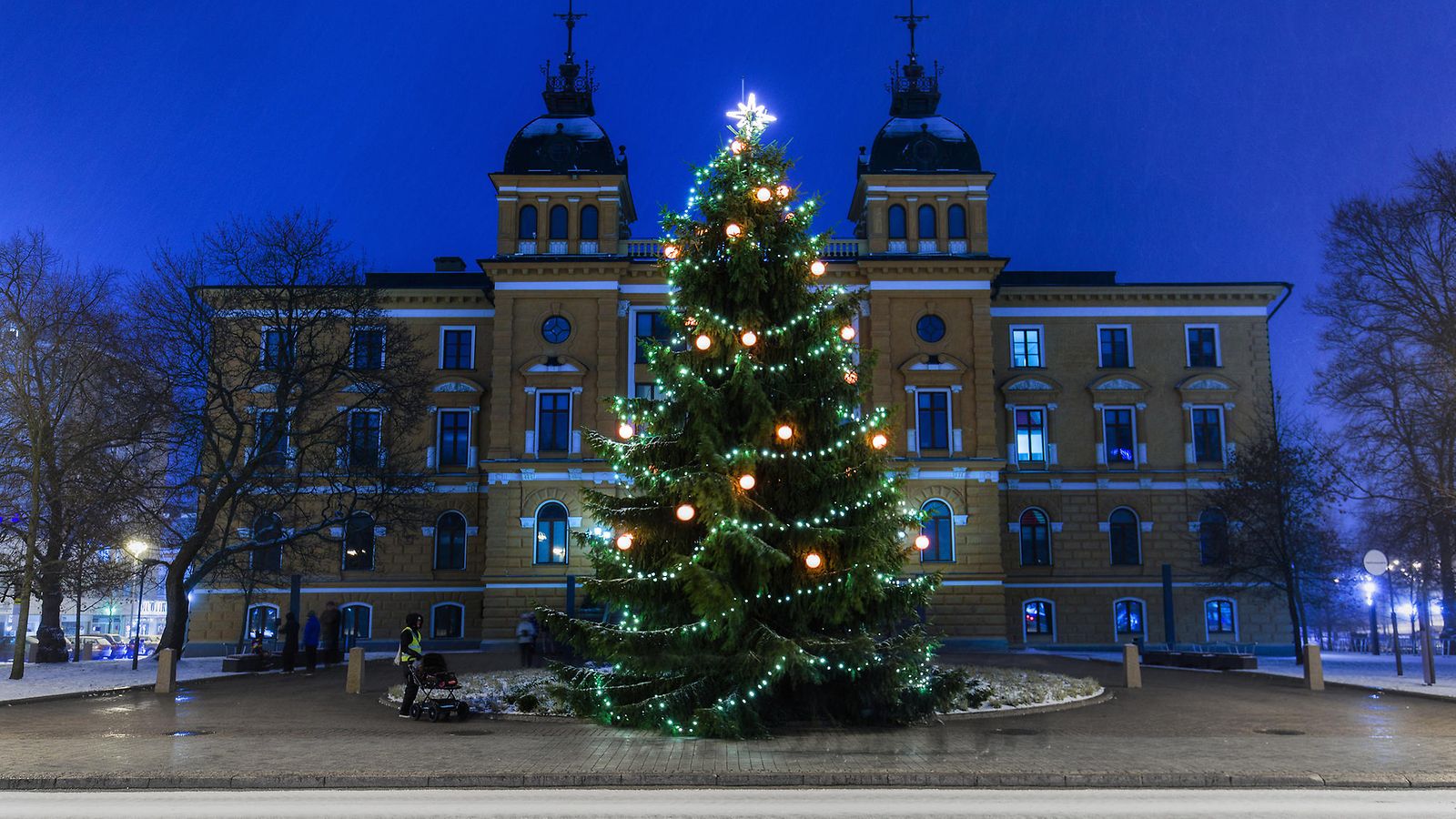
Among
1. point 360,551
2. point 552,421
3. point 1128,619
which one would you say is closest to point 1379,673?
point 1128,619

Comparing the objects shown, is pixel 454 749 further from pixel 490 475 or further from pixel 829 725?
pixel 490 475

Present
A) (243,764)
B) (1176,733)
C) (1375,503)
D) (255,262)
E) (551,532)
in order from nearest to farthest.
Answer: (243,764) → (1176,733) → (255,262) → (1375,503) → (551,532)

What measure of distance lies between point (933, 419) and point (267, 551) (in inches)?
1061

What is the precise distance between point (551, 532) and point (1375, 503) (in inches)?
1198

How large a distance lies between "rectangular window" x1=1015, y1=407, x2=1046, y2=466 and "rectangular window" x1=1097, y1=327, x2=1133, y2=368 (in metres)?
3.57

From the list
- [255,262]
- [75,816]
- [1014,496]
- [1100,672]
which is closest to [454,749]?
[75,816]

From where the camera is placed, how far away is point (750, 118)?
20172mm

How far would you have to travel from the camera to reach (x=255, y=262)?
36844mm

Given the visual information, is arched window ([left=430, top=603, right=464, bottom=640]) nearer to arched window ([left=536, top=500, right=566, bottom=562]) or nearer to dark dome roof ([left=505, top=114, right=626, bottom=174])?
arched window ([left=536, top=500, right=566, bottom=562])

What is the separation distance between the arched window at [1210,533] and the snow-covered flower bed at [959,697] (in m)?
25.0

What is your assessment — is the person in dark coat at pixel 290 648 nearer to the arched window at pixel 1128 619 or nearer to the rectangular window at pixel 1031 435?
the rectangular window at pixel 1031 435

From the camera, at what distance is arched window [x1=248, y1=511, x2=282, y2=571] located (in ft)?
139

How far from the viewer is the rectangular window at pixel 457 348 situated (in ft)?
164

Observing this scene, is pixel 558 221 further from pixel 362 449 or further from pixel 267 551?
pixel 267 551
